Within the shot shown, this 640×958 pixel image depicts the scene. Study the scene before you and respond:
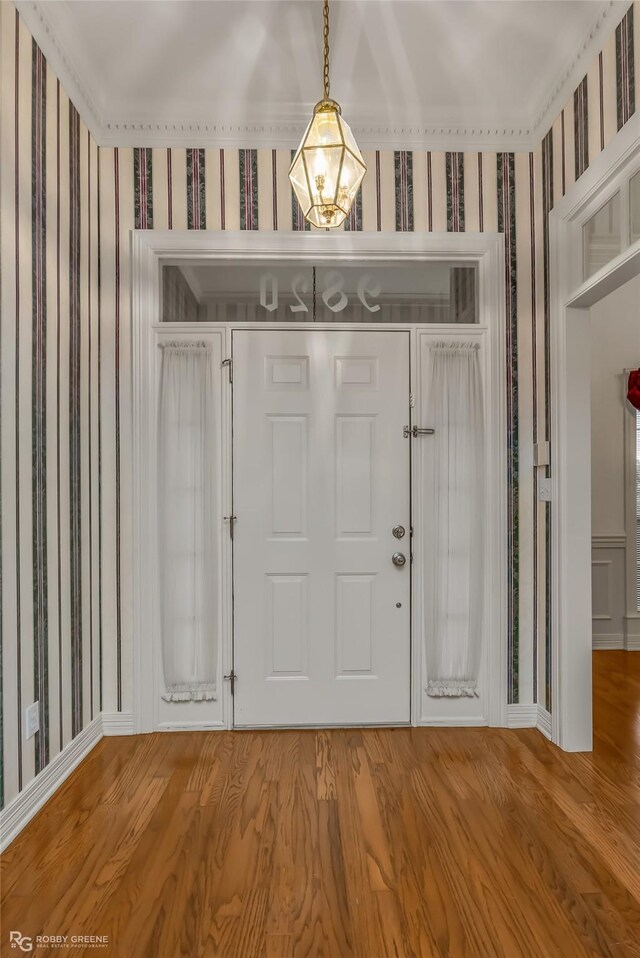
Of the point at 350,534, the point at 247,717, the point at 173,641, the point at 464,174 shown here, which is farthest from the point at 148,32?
the point at 247,717

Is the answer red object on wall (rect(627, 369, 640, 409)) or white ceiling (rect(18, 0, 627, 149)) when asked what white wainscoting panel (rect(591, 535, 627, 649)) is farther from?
white ceiling (rect(18, 0, 627, 149))

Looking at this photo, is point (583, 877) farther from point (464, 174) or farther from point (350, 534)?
point (464, 174)

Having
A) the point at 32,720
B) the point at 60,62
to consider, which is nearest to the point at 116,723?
the point at 32,720

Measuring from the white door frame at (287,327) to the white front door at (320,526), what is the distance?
0.10 m

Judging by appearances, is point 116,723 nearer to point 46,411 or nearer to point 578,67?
point 46,411

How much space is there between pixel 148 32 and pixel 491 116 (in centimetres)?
174

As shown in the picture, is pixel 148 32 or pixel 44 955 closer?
pixel 44 955

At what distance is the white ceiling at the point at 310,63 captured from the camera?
2432 millimetres

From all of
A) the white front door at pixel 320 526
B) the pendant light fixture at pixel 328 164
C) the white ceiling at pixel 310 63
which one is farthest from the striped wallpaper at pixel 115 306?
the pendant light fixture at pixel 328 164

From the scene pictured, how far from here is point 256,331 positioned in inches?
124

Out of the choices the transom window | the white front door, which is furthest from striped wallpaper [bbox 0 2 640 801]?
the white front door

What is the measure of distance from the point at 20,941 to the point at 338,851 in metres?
1.00

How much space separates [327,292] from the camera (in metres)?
3.22

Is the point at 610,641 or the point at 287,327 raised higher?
the point at 287,327
